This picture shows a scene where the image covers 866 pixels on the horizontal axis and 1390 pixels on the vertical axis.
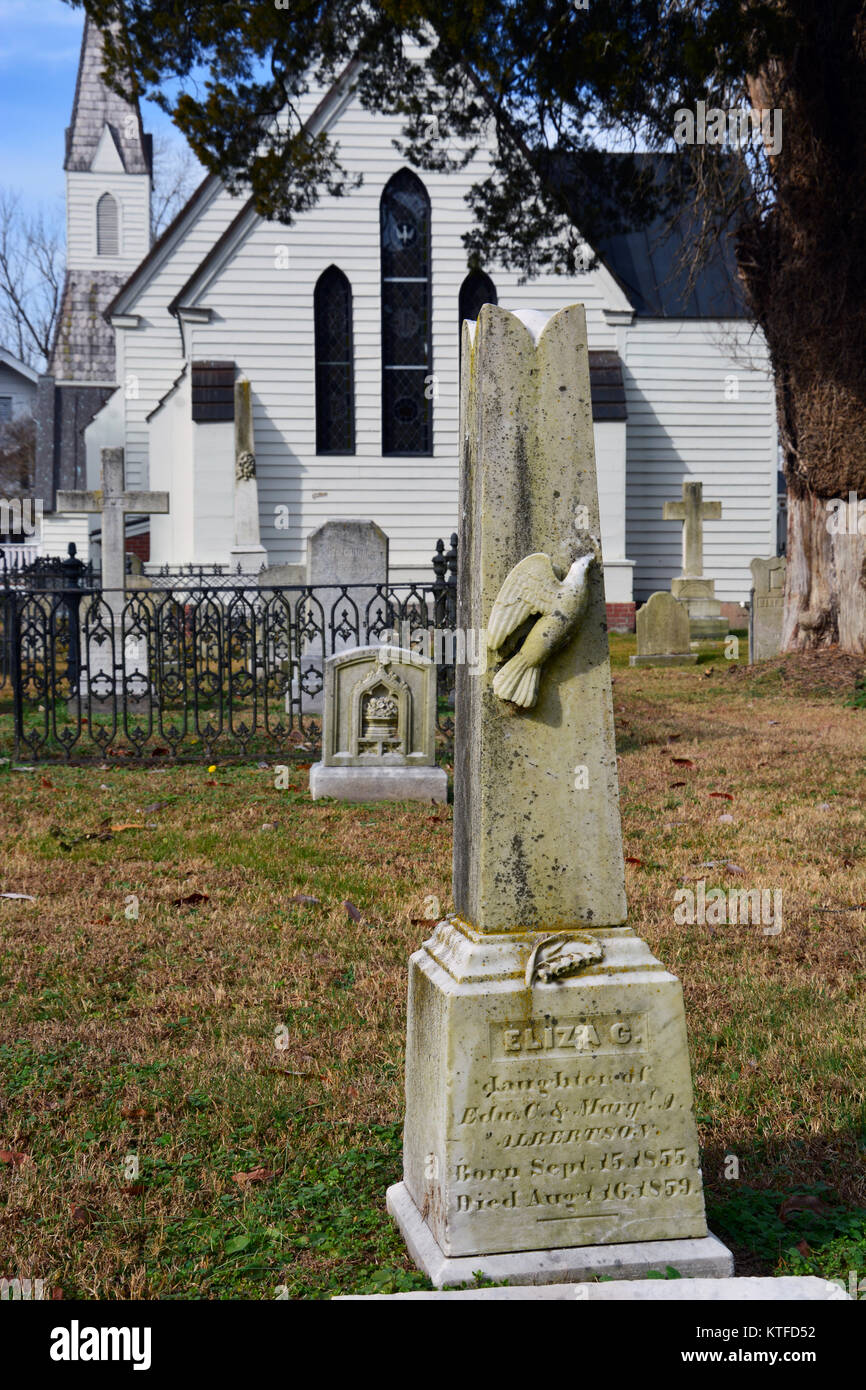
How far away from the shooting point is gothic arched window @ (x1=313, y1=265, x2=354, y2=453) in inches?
876

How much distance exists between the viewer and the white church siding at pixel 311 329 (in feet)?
71.5

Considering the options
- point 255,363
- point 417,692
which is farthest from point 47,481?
point 417,692

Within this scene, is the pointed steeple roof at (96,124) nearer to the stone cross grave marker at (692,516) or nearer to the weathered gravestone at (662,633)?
the stone cross grave marker at (692,516)

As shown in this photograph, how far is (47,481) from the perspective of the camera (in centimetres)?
3638

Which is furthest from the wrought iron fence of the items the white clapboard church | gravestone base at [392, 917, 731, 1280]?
the white clapboard church

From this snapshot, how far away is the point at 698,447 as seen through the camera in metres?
23.9

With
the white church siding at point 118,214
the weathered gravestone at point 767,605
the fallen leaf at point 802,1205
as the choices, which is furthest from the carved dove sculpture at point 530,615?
the white church siding at point 118,214

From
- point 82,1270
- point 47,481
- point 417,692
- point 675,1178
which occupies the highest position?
point 47,481

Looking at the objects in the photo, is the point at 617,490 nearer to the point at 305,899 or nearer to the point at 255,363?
the point at 255,363

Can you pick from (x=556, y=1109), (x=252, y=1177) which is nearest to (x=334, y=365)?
(x=252, y=1177)

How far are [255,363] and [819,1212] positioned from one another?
20.6 m

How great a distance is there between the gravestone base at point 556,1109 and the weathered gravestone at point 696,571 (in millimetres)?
19013

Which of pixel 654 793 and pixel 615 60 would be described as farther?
pixel 615 60
